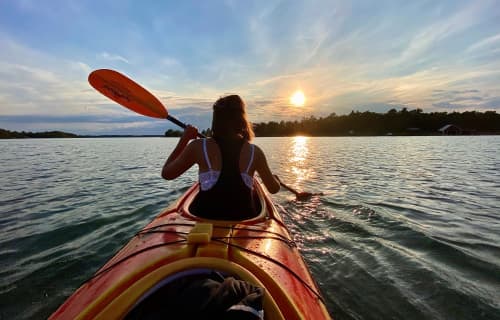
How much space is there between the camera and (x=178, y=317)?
4.68 feet

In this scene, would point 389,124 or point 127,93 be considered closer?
point 127,93

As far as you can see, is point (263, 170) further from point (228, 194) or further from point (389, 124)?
point (389, 124)

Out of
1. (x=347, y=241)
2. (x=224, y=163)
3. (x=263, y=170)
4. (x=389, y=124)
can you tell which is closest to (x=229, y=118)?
(x=224, y=163)

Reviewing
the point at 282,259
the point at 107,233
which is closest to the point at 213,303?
the point at 282,259

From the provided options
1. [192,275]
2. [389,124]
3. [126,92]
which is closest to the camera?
[192,275]

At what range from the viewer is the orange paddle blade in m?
4.84

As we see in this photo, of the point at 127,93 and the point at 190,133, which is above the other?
the point at 127,93

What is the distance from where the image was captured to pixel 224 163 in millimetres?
2838

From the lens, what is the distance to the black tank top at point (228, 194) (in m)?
2.85

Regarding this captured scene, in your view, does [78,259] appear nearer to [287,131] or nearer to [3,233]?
[3,233]

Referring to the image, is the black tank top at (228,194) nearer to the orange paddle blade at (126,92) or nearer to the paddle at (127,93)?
the paddle at (127,93)

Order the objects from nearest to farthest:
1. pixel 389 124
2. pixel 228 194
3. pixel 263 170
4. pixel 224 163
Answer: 1. pixel 224 163
2. pixel 228 194
3. pixel 263 170
4. pixel 389 124

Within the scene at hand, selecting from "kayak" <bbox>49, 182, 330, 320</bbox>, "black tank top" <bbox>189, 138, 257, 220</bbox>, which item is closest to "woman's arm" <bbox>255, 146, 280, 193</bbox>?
"black tank top" <bbox>189, 138, 257, 220</bbox>

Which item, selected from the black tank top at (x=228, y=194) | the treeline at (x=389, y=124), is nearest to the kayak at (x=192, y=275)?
the black tank top at (x=228, y=194)
